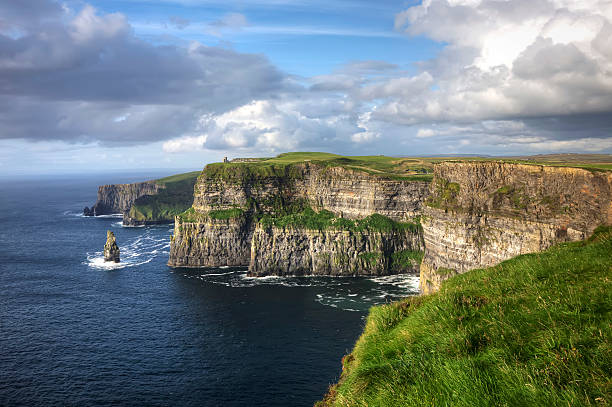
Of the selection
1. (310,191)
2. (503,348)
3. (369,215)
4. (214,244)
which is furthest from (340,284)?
(503,348)

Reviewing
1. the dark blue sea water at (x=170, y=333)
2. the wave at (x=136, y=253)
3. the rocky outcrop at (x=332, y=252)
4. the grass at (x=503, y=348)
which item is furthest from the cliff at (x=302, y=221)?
the grass at (x=503, y=348)

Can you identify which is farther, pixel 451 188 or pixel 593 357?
pixel 451 188

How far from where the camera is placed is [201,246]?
427 feet

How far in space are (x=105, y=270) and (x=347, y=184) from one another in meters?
82.7

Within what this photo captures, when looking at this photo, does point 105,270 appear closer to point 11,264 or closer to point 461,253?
point 11,264

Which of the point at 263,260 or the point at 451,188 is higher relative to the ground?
the point at 451,188

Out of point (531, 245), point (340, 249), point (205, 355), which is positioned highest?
point (531, 245)

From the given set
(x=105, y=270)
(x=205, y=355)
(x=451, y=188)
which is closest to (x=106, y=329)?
(x=205, y=355)

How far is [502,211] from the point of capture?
6856cm

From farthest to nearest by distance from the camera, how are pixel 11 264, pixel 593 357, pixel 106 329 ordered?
1. pixel 11 264
2. pixel 106 329
3. pixel 593 357

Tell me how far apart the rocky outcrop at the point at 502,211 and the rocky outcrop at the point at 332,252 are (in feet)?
113

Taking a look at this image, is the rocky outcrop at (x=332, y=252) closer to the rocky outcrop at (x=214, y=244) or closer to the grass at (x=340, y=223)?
the grass at (x=340, y=223)

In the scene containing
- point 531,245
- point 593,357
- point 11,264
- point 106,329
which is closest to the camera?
point 593,357

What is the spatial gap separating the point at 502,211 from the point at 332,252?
6016 cm
